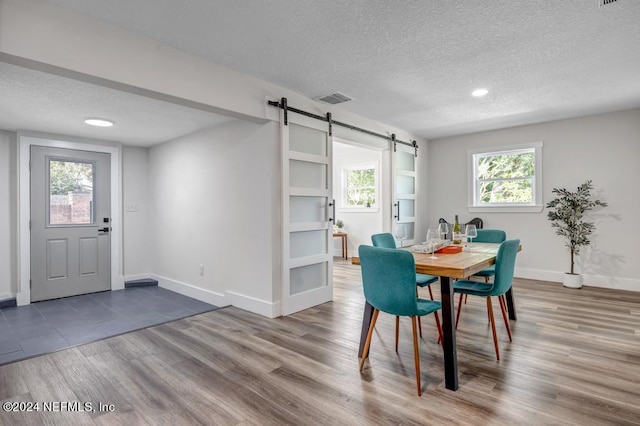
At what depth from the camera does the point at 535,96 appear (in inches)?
157

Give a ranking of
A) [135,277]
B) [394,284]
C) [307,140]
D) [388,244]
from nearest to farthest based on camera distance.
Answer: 1. [394,284]
2. [388,244]
3. [307,140]
4. [135,277]

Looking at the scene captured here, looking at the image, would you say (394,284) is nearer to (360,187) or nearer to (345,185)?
(360,187)

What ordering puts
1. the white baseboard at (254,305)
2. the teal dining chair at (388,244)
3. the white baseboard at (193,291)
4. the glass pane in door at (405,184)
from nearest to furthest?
1. the teal dining chair at (388,244)
2. the white baseboard at (254,305)
3. the white baseboard at (193,291)
4. the glass pane in door at (405,184)

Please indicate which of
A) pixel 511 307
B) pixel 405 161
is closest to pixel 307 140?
pixel 405 161

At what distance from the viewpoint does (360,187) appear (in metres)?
7.62

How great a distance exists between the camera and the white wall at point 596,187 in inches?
181

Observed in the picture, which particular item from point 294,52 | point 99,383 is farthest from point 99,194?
point 294,52

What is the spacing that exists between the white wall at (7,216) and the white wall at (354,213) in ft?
17.5

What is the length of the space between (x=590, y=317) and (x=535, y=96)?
252cm

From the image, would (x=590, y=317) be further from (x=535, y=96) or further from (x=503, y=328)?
(x=535, y=96)

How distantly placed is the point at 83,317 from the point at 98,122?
226 cm

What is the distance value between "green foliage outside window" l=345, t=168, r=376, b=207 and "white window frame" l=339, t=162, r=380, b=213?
5 centimetres

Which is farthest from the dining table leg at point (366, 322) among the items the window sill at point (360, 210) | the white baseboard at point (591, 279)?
the window sill at point (360, 210)

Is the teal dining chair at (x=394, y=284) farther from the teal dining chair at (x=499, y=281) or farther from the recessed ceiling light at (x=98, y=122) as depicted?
the recessed ceiling light at (x=98, y=122)
